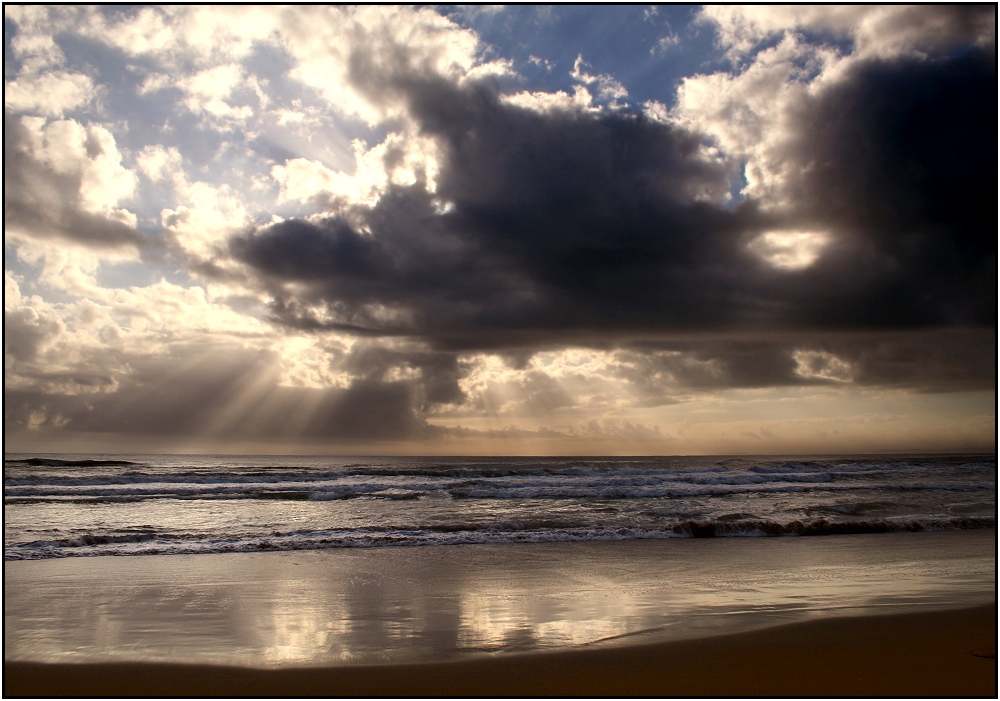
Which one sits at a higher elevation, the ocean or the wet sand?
the wet sand

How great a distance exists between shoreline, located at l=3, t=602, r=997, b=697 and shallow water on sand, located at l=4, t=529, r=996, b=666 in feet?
0.97

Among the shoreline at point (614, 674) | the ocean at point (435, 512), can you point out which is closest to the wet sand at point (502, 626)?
the shoreline at point (614, 674)

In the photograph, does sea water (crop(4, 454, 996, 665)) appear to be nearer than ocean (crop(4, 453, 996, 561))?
Yes

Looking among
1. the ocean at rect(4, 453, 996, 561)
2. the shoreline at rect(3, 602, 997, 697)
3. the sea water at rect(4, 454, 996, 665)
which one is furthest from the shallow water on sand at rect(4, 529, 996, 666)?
the ocean at rect(4, 453, 996, 561)

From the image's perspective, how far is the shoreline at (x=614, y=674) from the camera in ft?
16.8

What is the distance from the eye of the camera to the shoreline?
5.12 m

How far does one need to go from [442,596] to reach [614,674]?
350 cm

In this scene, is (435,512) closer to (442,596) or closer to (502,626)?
(442,596)

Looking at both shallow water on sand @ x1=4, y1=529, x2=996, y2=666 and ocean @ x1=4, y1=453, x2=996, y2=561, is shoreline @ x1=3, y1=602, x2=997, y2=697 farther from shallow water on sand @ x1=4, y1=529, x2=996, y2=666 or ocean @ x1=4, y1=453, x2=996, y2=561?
ocean @ x1=4, y1=453, x2=996, y2=561

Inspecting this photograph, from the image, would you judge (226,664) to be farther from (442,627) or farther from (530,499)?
(530,499)

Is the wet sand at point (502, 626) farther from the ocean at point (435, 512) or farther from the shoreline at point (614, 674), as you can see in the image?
the ocean at point (435, 512)

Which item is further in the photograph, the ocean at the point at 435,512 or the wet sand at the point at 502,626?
the ocean at the point at 435,512

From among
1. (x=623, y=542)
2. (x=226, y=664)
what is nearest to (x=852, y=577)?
(x=623, y=542)

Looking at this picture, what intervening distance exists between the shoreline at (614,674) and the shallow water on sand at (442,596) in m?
0.30
